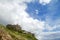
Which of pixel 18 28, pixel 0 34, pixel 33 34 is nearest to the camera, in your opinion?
pixel 0 34

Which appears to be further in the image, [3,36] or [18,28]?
[18,28]

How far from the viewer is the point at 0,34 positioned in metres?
48.8

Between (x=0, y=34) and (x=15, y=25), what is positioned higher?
(x=15, y=25)

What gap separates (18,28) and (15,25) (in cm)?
564

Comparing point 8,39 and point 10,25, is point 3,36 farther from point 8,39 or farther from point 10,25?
point 10,25

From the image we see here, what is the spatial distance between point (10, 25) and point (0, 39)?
107279 millimetres

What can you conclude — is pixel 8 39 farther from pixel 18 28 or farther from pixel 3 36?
pixel 18 28

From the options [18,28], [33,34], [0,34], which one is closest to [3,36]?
[0,34]

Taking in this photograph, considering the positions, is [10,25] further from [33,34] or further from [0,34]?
[0,34]

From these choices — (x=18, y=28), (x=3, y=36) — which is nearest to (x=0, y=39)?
(x=3, y=36)

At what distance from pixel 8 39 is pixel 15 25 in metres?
107

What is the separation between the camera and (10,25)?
155875 millimetres

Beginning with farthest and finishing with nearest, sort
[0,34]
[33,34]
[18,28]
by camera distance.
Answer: [33,34] → [18,28] → [0,34]

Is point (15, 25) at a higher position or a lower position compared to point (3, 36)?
higher
